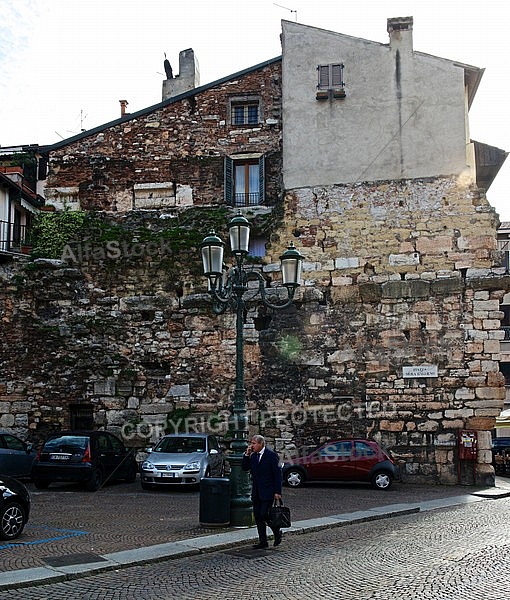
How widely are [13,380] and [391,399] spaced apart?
980 cm

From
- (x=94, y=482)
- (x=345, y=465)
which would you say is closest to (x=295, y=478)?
(x=345, y=465)

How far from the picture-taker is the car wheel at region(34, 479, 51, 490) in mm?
15103

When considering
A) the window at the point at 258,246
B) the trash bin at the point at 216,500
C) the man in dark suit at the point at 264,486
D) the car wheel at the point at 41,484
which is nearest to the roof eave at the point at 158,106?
the window at the point at 258,246

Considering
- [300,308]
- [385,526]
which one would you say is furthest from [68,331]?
[385,526]

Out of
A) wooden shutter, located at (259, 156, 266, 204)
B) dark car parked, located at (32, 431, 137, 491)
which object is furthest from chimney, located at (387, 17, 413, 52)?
dark car parked, located at (32, 431, 137, 491)

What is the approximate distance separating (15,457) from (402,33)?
14105 millimetres

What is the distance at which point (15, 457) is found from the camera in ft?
52.4

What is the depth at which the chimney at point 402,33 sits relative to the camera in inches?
734

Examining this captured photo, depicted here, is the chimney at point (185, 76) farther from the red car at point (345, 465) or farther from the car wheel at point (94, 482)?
the car wheel at point (94, 482)

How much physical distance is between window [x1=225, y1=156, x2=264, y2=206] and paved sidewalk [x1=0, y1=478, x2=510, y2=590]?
366 inches

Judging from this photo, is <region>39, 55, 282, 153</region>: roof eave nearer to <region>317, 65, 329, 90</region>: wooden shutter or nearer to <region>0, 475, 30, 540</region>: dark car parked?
<region>317, 65, 329, 90</region>: wooden shutter

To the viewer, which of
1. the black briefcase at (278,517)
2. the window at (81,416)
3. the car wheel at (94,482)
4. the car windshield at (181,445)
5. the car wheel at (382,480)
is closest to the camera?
the black briefcase at (278,517)

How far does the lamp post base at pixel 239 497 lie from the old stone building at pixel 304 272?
7712mm

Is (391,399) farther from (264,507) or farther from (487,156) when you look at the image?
(264,507)
